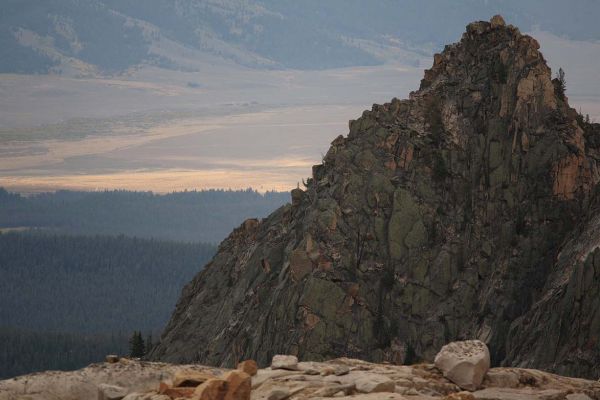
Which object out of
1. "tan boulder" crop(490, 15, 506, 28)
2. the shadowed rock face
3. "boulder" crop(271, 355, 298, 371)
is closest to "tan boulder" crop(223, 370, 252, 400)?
"boulder" crop(271, 355, 298, 371)

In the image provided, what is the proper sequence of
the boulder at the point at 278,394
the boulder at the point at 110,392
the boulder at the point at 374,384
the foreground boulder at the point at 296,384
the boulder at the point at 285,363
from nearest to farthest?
the foreground boulder at the point at 296,384 → the boulder at the point at 278,394 → the boulder at the point at 374,384 → the boulder at the point at 110,392 → the boulder at the point at 285,363

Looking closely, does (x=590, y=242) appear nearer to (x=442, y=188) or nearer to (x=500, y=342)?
(x=500, y=342)

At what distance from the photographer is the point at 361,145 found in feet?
278

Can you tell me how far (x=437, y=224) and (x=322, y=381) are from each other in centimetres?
4146

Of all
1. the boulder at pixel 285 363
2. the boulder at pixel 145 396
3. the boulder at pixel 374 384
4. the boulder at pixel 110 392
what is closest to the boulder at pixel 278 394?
the boulder at pixel 374 384

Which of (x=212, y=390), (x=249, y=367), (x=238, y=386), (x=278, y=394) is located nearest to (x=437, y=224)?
(x=249, y=367)

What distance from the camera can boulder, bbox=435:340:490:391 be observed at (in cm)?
4053

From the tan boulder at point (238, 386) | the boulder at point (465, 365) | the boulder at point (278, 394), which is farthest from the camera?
the boulder at point (465, 365)

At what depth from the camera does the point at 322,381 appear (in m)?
39.6

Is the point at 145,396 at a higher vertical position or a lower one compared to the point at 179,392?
lower

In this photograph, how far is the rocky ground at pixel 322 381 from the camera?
126 ft

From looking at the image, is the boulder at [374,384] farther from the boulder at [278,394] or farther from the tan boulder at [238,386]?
the tan boulder at [238,386]

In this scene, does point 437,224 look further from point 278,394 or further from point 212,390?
point 212,390

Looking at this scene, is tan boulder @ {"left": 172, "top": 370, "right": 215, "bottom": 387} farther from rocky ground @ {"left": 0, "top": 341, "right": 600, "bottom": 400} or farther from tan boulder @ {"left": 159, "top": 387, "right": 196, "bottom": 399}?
tan boulder @ {"left": 159, "top": 387, "right": 196, "bottom": 399}
